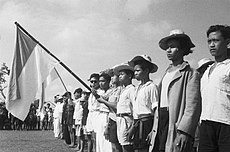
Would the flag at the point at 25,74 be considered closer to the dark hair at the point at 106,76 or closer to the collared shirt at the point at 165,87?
the dark hair at the point at 106,76

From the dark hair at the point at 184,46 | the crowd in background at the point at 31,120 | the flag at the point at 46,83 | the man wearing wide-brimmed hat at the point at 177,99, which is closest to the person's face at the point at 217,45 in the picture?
the man wearing wide-brimmed hat at the point at 177,99

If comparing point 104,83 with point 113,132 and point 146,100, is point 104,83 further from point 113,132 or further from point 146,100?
point 146,100

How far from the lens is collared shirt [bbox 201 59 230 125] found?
3443 mm

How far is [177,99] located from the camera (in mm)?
3748

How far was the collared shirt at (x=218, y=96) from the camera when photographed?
3.44m

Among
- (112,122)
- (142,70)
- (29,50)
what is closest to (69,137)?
(29,50)

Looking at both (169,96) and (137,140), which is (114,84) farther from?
(169,96)

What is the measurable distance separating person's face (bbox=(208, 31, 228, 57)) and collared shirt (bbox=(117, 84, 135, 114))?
7.09ft

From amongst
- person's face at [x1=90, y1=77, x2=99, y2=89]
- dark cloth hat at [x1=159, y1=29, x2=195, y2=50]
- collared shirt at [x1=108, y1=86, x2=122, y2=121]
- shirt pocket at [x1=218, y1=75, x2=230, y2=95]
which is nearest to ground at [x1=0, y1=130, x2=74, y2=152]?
person's face at [x1=90, y1=77, x2=99, y2=89]

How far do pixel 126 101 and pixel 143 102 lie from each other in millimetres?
946

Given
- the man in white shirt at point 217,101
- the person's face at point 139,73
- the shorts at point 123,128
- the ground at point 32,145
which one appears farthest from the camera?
the ground at point 32,145

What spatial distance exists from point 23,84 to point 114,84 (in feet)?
5.24

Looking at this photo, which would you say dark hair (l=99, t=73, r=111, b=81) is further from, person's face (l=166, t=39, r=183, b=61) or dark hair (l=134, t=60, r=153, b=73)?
person's face (l=166, t=39, r=183, b=61)

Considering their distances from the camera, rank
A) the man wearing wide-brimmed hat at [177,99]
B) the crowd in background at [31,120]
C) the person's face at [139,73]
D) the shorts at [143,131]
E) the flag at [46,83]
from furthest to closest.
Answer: the crowd in background at [31,120], the flag at [46,83], the person's face at [139,73], the shorts at [143,131], the man wearing wide-brimmed hat at [177,99]
